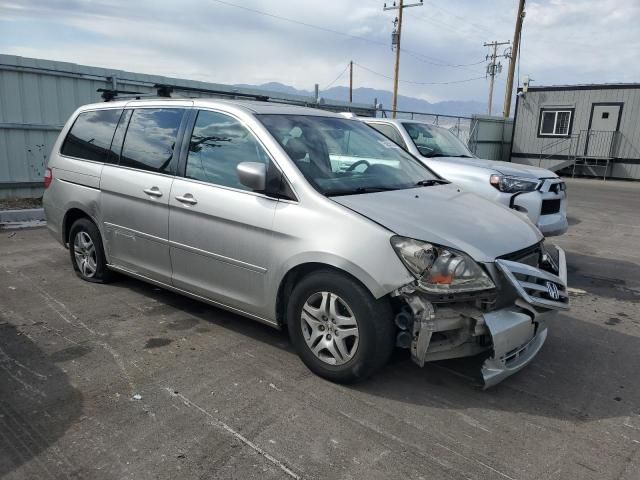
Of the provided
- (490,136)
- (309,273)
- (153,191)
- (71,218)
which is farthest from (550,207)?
(490,136)

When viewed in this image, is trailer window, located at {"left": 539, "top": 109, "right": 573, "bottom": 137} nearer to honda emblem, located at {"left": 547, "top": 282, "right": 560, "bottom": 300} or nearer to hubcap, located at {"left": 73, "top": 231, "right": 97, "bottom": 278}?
honda emblem, located at {"left": 547, "top": 282, "right": 560, "bottom": 300}

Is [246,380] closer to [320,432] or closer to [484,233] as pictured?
[320,432]

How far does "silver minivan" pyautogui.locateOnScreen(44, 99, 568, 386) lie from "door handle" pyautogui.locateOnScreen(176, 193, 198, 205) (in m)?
0.02

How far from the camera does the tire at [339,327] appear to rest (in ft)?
9.91

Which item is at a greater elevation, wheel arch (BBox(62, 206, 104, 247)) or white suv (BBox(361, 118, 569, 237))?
white suv (BBox(361, 118, 569, 237))

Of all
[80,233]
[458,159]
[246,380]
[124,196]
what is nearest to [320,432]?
[246,380]

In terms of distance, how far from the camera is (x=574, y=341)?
13.7 feet

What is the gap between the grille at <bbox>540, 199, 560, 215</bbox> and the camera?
6.16 meters

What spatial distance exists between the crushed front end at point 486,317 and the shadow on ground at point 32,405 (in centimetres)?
196

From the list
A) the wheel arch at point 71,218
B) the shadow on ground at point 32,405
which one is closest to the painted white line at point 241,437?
the shadow on ground at point 32,405

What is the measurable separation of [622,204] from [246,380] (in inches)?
522

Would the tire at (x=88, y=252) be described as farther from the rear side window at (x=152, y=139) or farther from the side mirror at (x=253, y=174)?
the side mirror at (x=253, y=174)

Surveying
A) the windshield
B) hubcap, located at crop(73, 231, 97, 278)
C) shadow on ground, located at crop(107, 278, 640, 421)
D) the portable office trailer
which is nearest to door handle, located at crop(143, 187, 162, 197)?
shadow on ground, located at crop(107, 278, 640, 421)

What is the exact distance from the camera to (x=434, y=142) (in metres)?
7.66
